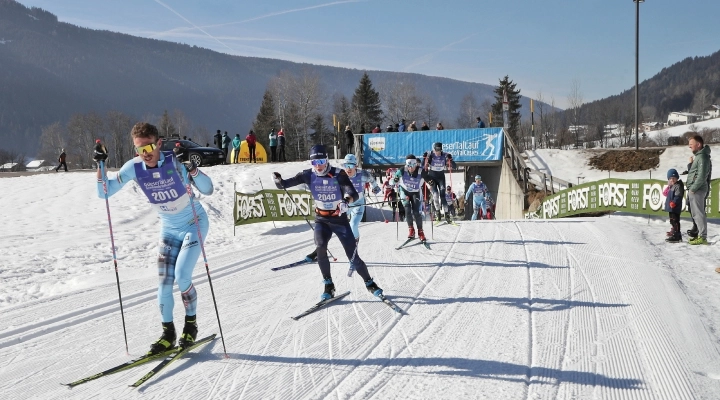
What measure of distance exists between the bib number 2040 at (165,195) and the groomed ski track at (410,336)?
1.73 metres

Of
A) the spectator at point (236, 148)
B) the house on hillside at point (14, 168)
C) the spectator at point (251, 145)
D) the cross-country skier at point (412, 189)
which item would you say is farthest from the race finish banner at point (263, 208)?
the house on hillside at point (14, 168)

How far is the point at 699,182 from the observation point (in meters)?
9.53

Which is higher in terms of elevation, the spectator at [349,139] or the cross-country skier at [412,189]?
the spectator at [349,139]

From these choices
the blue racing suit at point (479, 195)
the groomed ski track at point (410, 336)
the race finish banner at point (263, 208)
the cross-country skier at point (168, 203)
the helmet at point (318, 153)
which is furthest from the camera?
the blue racing suit at point (479, 195)

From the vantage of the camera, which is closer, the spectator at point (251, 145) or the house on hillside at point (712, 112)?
the spectator at point (251, 145)

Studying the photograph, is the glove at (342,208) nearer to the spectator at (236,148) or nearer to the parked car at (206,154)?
the parked car at (206,154)

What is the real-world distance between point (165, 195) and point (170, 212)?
21 centimetres

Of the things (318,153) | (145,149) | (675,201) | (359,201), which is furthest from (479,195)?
(145,149)

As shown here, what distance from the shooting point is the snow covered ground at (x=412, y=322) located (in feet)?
14.9

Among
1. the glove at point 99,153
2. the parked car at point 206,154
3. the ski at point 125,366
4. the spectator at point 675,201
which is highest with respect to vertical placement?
the parked car at point 206,154

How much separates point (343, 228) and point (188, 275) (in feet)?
7.63

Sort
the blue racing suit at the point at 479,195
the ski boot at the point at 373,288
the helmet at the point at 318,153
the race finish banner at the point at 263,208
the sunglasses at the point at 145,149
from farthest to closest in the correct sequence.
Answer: the blue racing suit at the point at 479,195 < the race finish banner at the point at 263,208 < the ski boot at the point at 373,288 < the helmet at the point at 318,153 < the sunglasses at the point at 145,149

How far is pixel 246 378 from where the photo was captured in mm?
4723

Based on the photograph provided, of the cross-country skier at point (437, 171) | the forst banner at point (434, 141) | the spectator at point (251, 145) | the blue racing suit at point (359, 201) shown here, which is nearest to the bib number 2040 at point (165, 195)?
the blue racing suit at point (359, 201)
